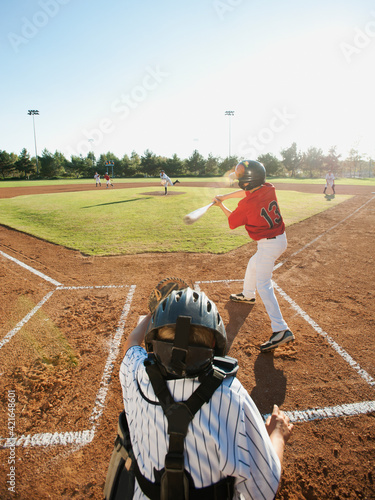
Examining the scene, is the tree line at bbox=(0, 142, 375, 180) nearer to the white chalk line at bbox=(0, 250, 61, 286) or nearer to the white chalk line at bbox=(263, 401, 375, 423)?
the white chalk line at bbox=(0, 250, 61, 286)

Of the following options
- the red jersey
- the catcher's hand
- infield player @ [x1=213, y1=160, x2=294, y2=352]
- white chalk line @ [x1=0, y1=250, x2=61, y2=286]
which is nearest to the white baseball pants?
infield player @ [x1=213, y1=160, x2=294, y2=352]

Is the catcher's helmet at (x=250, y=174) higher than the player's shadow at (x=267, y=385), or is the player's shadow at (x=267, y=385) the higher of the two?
the catcher's helmet at (x=250, y=174)

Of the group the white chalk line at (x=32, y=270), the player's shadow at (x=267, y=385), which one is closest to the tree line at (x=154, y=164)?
the white chalk line at (x=32, y=270)

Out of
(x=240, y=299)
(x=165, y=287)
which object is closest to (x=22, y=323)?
(x=165, y=287)

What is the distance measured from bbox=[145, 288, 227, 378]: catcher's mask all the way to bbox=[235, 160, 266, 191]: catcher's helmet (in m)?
2.83

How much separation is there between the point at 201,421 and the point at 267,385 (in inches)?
98.6

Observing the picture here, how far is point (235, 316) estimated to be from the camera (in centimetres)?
505

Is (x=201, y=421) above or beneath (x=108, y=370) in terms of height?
above

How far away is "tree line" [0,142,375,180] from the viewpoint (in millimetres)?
66381

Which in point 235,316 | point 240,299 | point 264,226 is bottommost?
point 235,316

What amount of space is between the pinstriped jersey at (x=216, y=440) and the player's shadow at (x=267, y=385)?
6.05ft

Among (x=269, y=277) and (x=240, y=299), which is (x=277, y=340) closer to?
(x=269, y=277)

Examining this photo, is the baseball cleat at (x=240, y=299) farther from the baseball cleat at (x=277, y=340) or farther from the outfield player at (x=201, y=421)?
the outfield player at (x=201, y=421)

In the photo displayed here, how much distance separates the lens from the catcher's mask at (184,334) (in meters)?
1.39
